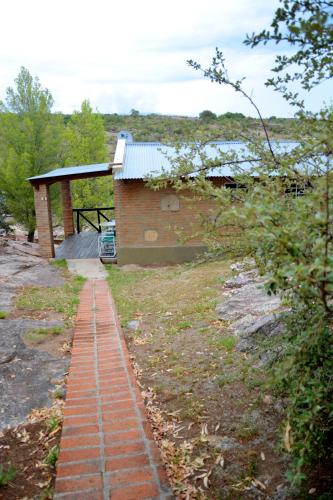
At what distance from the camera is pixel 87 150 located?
20094mm

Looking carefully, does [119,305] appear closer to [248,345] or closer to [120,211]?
[248,345]

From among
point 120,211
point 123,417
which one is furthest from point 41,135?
point 123,417

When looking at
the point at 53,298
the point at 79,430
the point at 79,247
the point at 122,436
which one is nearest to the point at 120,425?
the point at 122,436

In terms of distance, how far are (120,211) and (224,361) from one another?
7995mm

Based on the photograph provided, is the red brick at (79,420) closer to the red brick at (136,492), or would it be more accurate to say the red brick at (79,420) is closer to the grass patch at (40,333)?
the red brick at (136,492)

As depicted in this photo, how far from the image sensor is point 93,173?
12.5m

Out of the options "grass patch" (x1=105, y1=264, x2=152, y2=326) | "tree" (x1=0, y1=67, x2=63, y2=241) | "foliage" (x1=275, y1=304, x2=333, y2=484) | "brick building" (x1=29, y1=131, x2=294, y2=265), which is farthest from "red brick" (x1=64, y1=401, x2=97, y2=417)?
"tree" (x1=0, y1=67, x2=63, y2=241)

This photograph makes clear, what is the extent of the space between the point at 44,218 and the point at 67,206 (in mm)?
3884

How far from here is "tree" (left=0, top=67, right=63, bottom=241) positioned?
53.4 ft

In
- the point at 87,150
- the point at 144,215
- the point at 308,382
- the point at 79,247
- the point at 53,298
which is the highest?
the point at 87,150

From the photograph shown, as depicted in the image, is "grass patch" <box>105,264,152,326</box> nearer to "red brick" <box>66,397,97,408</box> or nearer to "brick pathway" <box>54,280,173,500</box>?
"brick pathway" <box>54,280,173,500</box>

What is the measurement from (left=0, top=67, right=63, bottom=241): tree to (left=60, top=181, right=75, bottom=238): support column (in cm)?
144

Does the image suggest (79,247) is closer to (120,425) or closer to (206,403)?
(206,403)

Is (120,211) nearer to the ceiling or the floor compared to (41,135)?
nearer to the floor
